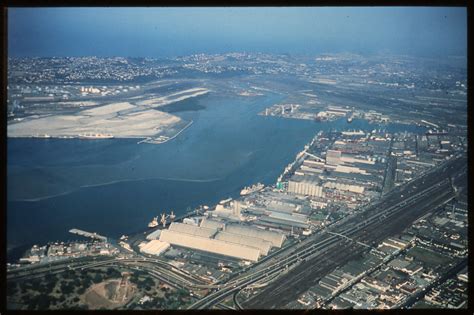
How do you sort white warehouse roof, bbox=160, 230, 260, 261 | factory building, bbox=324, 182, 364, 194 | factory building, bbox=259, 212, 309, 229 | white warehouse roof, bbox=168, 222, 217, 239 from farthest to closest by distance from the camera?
factory building, bbox=324, 182, 364, 194 → factory building, bbox=259, 212, 309, 229 → white warehouse roof, bbox=168, 222, 217, 239 → white warehouse roof, bbox=160, 230, 260, 261

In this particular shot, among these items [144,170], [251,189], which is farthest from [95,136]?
[251,189]

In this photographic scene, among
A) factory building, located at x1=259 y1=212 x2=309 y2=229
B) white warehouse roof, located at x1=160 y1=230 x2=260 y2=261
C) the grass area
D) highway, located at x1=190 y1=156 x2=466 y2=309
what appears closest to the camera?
the grass area

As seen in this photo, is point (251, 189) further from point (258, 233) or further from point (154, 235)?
point (154, 235)

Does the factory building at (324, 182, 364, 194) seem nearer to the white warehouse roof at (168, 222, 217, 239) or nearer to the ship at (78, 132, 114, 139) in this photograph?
the white warehouse roof at (168, 222, 217, 239)

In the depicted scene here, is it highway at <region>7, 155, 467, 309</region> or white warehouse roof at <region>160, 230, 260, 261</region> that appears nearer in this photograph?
highway at <region>7, 155, 467, 309</region>

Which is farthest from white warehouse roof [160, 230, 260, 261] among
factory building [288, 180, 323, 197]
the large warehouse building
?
factory building [288, 180, 323, 197]
